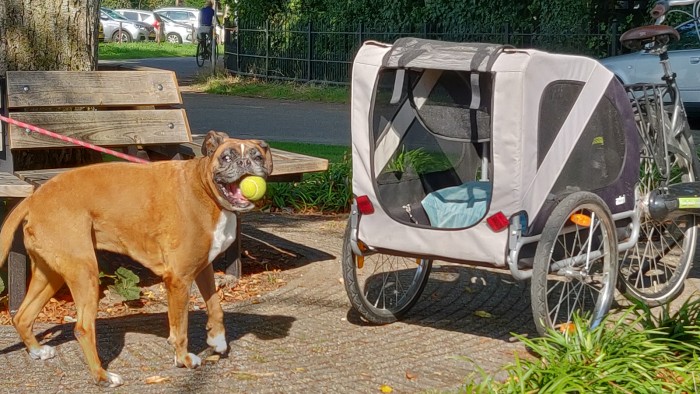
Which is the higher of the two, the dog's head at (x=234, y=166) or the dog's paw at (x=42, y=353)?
the dog's head at (x=234, y=166)

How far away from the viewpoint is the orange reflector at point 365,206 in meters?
6.05

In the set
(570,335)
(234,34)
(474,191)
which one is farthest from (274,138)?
(234,34)

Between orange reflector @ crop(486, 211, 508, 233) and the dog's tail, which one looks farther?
orange reflector @ crop(486, 211, 508, 233)

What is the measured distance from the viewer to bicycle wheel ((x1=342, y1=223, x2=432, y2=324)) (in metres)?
6.21

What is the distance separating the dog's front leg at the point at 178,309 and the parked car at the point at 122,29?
47.1 m

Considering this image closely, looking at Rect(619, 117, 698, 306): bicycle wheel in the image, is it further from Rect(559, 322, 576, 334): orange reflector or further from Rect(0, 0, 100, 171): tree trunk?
Rect(0, 0, 100, 171): tree trunk

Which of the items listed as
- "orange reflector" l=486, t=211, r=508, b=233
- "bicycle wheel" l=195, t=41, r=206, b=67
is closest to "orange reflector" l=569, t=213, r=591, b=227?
"orange reflector" l=486, t=211, r=508, b=233

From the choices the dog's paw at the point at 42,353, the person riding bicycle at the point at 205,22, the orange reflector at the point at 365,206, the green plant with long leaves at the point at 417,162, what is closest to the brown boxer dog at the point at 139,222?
the dog's paw at the point at 42,353

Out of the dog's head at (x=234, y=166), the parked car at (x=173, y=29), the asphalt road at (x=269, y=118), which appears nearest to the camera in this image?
the dog's head at (x=234, y=166)

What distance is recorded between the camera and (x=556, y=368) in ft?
16.4

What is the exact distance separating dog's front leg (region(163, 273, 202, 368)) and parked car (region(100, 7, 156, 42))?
47072 millimetres

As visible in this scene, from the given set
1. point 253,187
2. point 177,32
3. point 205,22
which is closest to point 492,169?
point 253,187

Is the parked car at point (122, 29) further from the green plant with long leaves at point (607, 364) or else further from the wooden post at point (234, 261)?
the green plant with long leaves at point (607, 364)

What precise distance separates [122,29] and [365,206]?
4813 centimetres
